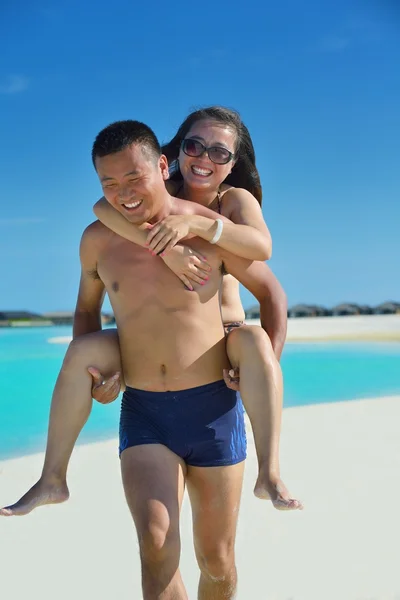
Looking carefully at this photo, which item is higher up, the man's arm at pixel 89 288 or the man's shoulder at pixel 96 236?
the man's shoulder at pixel 96 236

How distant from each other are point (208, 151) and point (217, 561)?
184 centimetres

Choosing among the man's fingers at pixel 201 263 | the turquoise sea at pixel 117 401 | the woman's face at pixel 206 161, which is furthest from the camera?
the turquoise sea at pixel 117 401

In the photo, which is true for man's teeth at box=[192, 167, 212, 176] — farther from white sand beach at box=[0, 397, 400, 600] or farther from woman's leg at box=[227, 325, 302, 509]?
white sand beach at box=[0, 397, 400, 600]

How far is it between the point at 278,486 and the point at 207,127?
1685mm

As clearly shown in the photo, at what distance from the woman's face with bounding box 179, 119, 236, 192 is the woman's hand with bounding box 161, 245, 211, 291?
412 millimetres

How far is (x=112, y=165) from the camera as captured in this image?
327cm

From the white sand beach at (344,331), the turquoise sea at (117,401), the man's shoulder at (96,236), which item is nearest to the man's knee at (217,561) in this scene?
the man's shoulder at (96,236)

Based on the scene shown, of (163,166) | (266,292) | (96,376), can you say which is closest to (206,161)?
(163,166)

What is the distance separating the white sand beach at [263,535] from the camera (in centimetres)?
540

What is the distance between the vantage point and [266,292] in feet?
12.0

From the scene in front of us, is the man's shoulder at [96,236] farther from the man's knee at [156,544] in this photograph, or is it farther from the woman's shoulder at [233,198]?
the man's knee at [156,544]

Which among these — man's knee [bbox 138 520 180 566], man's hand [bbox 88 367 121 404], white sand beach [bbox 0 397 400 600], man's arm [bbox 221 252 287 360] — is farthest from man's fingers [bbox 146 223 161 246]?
white sand beach [bbox 0 397 400 600]

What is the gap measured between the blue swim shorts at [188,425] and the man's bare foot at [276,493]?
307 mm

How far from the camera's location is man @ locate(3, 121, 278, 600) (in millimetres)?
3350
